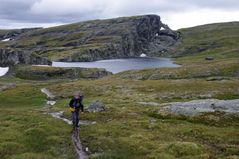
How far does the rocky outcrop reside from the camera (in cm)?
16638

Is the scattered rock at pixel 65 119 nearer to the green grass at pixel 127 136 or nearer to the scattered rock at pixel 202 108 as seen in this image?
the green grass at pixel 127 136

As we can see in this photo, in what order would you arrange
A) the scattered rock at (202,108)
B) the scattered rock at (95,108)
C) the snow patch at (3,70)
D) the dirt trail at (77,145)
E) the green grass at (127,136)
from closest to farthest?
the dirt trail at (77,145) → the green grass at (127,136) → the scattered rock at (202,108) → the scattered rock at (95,108) → the snow patch at (3,70)

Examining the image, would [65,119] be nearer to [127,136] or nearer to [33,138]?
[33,138]

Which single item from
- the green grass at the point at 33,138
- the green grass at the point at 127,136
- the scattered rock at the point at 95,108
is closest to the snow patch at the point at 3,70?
the green grass at the point at 127,136

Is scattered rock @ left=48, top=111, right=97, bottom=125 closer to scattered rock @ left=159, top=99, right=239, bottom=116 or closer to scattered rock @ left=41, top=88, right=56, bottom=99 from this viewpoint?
scattered rock @ left=159, top=99, right=239, bottom=116

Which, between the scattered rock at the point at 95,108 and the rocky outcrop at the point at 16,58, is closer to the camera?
the scattered rock at the point at 95,108

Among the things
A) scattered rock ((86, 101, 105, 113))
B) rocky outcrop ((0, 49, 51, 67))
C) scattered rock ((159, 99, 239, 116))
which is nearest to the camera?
scattered rock ((159, 99, 239, 116))

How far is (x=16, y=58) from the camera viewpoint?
567 ft

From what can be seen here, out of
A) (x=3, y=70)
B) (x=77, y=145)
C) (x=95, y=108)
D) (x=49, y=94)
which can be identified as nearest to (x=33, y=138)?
(x=77, y=145)

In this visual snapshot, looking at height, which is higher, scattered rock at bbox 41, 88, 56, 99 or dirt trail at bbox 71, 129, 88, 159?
dirt trail at bbox 71, 129, 88, 159

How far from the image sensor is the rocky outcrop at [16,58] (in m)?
166

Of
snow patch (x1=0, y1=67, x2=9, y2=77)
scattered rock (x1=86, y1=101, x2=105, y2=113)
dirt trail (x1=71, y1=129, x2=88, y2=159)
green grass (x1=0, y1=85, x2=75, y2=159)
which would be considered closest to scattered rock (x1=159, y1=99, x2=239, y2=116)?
scattered rock (x1=86, y1=101, x2=105, y2=113)

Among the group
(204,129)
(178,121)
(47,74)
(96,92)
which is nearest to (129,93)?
(96,92)

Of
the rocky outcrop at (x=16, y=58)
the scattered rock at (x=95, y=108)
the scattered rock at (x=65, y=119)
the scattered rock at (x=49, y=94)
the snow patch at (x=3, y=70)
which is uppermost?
the rocky outcrop at (x=16, y=58)
